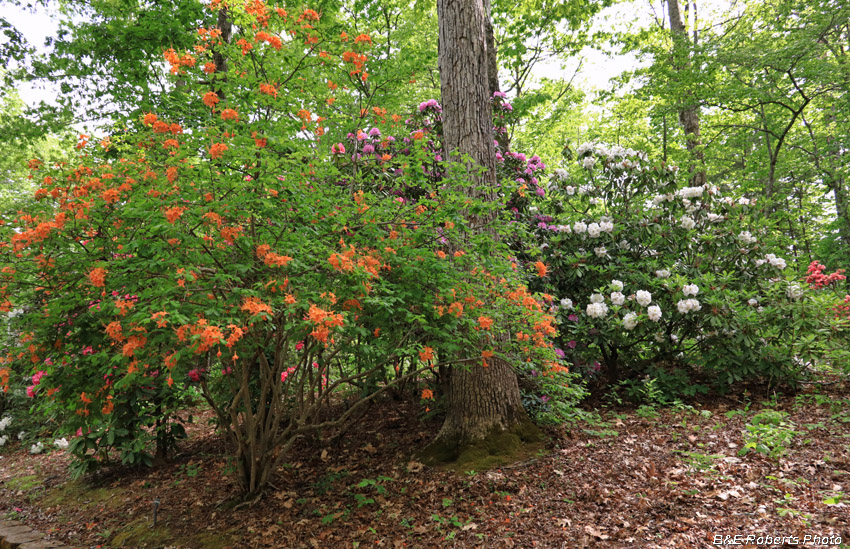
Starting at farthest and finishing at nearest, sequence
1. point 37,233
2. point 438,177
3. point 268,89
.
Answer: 1. point 438,177
2. point 268,89
3. point 37,233

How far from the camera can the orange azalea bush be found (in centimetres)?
250

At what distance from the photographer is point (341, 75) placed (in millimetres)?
3576

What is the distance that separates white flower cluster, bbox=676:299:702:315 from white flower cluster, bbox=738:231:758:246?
51.8 inches

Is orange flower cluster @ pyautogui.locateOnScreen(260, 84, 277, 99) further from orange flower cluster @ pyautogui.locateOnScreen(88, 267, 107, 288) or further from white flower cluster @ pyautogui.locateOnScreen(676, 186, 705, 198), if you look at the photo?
white flower cluster @ pyautogui.locateOnScreen(676, 186, 705, 198)

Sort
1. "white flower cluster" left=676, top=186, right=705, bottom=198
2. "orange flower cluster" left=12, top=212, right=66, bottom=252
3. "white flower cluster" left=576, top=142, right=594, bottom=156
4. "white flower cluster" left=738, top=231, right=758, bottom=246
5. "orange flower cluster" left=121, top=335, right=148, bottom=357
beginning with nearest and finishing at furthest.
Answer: "orange flower cluster" left=121, top=335, right=148, bottom=357 → "orange flower cluster" left=12, top=212, right=66, bottom=252 → "white flower cluster" left=738, top=231, right=758, bottom=246 → "white flower cluster" left=676, top=186, right=705, bottom=198 → "white flower cluster" left=576, top=142, right=594, bottom=156

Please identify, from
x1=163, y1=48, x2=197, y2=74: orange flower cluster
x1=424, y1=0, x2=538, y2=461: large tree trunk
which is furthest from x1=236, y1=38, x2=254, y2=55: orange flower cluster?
x1=424, y1=0, x2=538, y2=461: large tree trunk

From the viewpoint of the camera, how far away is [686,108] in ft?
26.6

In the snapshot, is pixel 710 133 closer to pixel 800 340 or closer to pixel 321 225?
pixel 800 340

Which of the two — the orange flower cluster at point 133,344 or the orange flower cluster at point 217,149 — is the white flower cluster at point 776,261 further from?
the orange flower cluster at point 133,344

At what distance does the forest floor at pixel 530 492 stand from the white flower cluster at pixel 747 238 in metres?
1.72

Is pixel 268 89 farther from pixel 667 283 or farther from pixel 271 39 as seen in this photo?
pixel 667 283

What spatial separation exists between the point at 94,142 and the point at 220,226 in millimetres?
1672

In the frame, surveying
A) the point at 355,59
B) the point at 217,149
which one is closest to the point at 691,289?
the point at 355,59

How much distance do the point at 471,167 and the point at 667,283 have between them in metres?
2.67
